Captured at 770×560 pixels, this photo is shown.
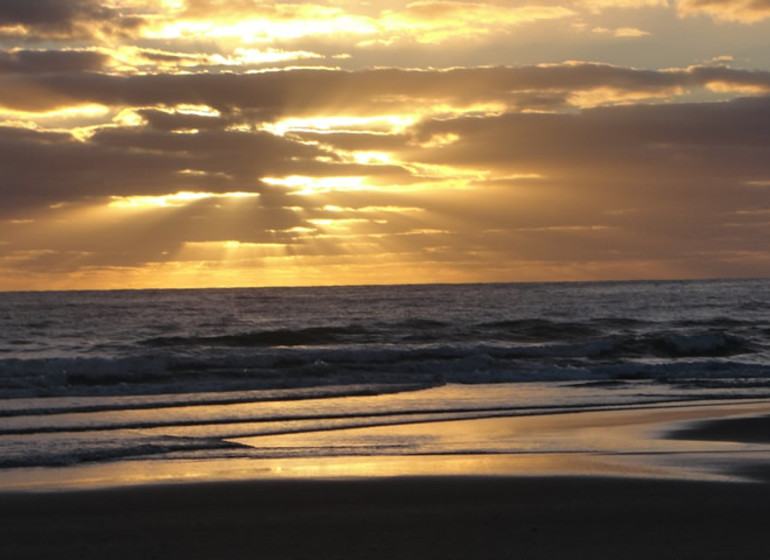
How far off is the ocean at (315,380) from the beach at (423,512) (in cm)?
180

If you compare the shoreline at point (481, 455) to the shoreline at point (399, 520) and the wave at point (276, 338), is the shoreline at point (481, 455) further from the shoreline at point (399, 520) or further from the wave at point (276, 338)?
the wave at point (276, 338)

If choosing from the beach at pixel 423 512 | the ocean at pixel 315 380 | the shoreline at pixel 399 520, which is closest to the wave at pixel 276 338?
the ocean at pixel 315 380

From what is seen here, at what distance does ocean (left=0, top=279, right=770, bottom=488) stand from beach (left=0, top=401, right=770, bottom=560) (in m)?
1.80

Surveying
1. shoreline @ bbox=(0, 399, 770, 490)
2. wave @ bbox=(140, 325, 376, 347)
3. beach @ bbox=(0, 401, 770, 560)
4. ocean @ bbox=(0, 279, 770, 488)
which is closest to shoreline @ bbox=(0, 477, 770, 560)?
beach @ bbox=(0, 401, 770, 560)

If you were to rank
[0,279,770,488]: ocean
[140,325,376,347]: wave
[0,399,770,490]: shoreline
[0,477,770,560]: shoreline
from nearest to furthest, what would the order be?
[0,477,770,560]: shoreline
[0,399,770,490]: shoreline
[0,279,770,488]: ocean
[140,325,376,347]: wave

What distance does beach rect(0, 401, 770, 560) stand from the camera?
8211 millimetres

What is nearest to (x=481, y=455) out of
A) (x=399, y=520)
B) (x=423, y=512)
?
(x=423, y=512)

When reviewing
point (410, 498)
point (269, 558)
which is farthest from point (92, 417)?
point (269, 558)

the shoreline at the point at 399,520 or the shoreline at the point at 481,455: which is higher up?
the shoreline at the point at 399,520

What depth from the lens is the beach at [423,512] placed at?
8.21m

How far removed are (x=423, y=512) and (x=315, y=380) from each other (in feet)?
51.8

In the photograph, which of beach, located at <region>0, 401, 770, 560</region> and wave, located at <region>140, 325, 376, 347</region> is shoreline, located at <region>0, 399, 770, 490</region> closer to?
beach, located at <region>0, 401, 770, 560</region>

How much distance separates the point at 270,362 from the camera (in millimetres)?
30984

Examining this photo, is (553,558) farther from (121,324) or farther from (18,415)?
(121,324)
